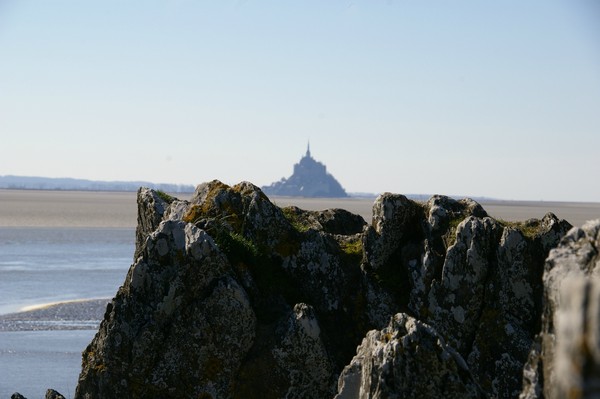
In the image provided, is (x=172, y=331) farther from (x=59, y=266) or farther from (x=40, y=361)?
(x=59, y=266)

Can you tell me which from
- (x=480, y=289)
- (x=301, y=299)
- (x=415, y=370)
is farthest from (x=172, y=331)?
(x=415, y=370)

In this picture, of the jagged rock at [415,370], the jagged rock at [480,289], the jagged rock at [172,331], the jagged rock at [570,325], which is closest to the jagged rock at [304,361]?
the jagged rock at [172,331]

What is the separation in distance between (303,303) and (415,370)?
208 inches

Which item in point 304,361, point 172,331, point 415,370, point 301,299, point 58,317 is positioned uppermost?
point 415,370

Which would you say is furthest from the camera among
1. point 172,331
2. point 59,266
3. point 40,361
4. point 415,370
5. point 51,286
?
point 59,266

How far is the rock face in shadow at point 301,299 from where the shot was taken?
41.0 ft

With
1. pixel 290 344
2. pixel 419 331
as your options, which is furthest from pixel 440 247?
pixel 419 331

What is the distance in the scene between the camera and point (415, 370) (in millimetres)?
7684

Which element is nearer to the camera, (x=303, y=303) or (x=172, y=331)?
(x=172, y=331)

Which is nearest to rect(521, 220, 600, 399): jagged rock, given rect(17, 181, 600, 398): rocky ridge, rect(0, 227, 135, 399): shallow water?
rect(17, 181, 600, 398): rocky ridge

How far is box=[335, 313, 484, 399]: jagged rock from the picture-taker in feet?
24.9

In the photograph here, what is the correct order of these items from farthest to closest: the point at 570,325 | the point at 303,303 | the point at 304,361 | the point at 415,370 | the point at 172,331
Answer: the point at 303,303
the point at 172,331
the point at 304,361
the point at 415,370
the point at 570,325

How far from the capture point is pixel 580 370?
3.55 metres

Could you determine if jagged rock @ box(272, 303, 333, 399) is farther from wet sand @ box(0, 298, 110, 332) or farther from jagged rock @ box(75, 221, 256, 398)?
wet sand @ box(0, 298, 110, 332)
